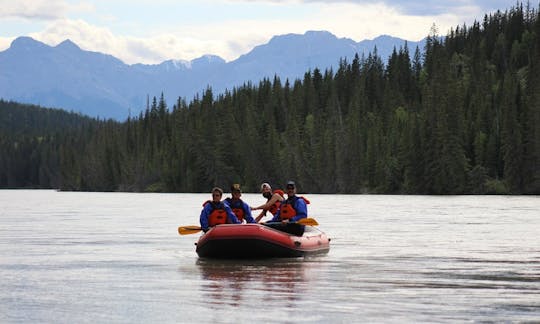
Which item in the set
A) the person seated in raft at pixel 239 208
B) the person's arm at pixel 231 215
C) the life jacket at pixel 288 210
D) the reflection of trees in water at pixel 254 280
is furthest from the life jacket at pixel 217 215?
→ the life jacket at pixel 288 210

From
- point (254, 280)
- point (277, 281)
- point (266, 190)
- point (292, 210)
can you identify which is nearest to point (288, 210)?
point (292, 210)

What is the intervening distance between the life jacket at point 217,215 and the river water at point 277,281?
4.98ft

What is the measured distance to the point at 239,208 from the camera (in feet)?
117

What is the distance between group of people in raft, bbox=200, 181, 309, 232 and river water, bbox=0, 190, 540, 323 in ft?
5.29

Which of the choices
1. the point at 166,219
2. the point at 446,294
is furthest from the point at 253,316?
the point at 166,219

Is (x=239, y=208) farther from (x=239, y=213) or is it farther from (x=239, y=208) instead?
(x=239, y=213)

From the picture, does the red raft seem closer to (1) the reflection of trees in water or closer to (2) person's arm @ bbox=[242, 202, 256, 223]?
(1) the reflection of trees in water

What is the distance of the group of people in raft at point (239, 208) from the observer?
34.5 meters

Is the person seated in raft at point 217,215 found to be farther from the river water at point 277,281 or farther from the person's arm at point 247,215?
the river water at point 277,281

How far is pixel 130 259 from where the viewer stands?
3481 cm

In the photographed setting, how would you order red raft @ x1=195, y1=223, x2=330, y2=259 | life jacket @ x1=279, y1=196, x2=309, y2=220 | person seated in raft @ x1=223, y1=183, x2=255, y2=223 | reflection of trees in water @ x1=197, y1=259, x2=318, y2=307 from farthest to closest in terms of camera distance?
life jacket @ x1=279, y1=196, x2=309, y2=220
person seated in raft @ x1=223, y1=183, x2=255, y2=223
red raft @ x1=195, y1=223, x2=330, y2=259
reflection of trees in water @ x1=197, y1=259, x2=318, y2=307

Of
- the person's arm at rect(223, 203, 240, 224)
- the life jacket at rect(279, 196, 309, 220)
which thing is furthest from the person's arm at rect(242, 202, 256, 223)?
the life jacket at rect(279, 196, 309, 220)

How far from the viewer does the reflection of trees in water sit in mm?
23438

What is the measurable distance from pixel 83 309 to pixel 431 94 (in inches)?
6069
